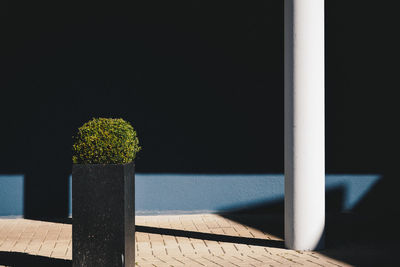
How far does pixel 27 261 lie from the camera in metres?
5.16

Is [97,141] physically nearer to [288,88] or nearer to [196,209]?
[288,88]

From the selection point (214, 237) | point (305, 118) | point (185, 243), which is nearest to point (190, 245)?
point (185, 243)

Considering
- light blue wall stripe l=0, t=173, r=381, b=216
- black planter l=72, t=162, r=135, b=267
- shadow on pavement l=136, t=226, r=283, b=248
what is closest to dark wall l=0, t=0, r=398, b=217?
light blue wall stripe l=0, t=173, r=381, b=216

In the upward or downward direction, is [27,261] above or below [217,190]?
below

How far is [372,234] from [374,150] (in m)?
1.68

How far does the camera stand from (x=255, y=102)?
7.58 metres

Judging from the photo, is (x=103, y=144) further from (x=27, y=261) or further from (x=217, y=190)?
(x=217, y=190)

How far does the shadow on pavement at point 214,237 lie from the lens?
19.3 feet

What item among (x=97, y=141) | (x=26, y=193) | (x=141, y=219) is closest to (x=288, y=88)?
(x=97, y=141)

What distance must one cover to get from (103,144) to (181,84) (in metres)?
3.05

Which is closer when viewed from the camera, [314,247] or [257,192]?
[314,247]

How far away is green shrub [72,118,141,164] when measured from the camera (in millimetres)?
4578

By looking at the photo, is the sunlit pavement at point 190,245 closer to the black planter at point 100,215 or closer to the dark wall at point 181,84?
the black planter at point 100,215

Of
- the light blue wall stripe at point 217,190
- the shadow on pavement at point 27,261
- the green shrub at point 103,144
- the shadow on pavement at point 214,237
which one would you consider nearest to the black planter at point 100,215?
the green shrub at point 103,144
